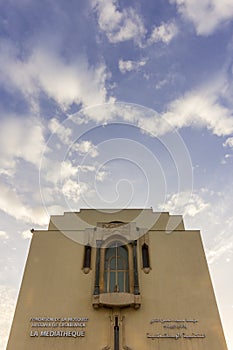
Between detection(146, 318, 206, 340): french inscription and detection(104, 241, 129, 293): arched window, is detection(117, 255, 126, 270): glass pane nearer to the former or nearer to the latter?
detection(104, 241, 129, 293): arched window

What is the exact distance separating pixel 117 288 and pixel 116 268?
4.83 ft

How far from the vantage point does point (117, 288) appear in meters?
18.1

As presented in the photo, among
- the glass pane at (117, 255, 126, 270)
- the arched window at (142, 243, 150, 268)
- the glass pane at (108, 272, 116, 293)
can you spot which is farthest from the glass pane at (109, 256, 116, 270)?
the arched window at (142, 243, 150, 268)

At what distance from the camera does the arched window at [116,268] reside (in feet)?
60.1

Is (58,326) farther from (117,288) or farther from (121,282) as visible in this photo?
(121,282)

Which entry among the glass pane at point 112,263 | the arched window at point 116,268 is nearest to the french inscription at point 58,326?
the arched window at point 116,268

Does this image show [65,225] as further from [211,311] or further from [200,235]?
[211,311]

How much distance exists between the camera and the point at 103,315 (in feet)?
55.2

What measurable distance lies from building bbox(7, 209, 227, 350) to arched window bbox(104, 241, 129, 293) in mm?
66

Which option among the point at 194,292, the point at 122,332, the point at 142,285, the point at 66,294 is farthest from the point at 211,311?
the point at 66,294

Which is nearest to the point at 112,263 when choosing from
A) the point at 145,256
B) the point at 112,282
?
the point at 112,282

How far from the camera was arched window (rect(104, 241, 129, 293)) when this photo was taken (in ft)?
60.1

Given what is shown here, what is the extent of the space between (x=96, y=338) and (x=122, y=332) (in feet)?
5.00

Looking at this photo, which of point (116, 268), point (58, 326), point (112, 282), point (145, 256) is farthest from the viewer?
point (145, 256)
